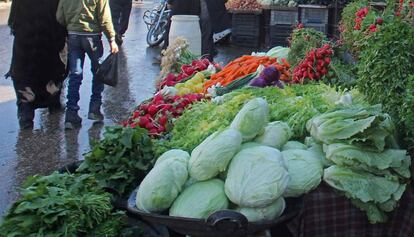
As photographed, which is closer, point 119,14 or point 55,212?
point 55,212

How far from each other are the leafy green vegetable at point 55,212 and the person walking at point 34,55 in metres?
3.91

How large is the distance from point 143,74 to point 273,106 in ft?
21.6

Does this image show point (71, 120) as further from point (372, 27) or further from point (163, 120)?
point (372, 27)

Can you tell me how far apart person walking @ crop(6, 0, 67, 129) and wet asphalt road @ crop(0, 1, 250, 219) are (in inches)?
12.1

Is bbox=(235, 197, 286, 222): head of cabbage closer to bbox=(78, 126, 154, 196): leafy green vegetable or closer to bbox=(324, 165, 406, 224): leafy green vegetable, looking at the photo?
bbox=(324, 165, 406, 224): leafy green vegetable

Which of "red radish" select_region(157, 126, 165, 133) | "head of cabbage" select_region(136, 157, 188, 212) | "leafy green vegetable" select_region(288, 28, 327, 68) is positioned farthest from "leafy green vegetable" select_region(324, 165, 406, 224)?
"leafy green vegetable" select_region(288, 28, 327, 68)

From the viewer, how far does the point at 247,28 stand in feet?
40.7

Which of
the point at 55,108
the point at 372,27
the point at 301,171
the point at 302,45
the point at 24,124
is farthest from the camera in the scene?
the point at 55,108

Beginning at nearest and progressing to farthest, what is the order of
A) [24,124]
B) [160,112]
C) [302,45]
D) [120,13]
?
[160,112] → [302,45] → [24,124] → [120,13]

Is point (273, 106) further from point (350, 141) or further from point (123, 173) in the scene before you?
point (123, 173)

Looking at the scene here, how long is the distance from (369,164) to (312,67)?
6.89 feet

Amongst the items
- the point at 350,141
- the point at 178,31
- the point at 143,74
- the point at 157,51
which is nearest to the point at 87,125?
the point at 178,31

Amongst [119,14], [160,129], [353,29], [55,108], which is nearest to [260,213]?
[160,129]

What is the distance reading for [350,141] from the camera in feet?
9.05
